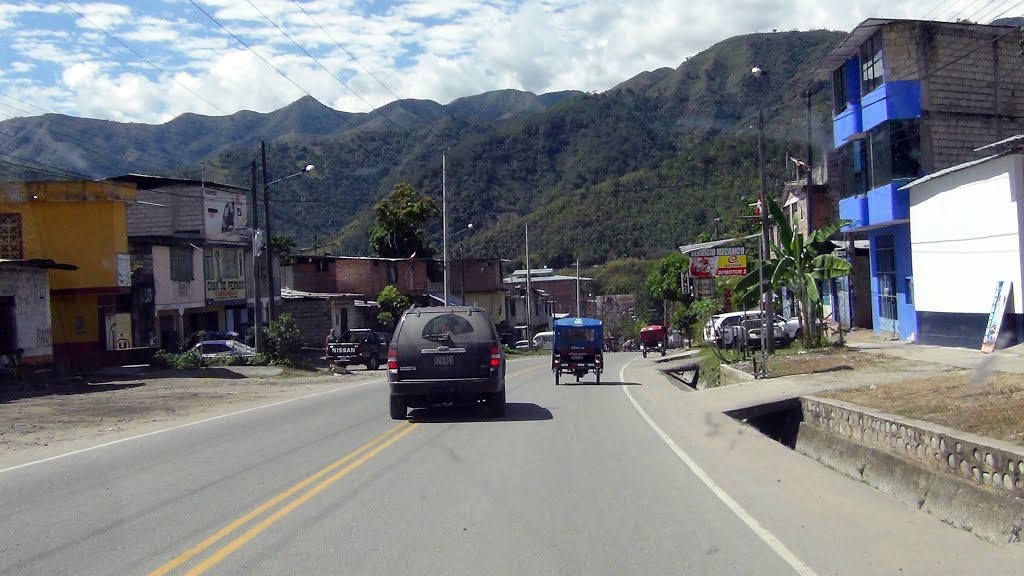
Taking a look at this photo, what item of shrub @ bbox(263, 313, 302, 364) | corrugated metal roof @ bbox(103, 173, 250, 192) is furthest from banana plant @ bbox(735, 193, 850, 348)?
corrugated metal roof @ bbox(103, 173, 250, 192)

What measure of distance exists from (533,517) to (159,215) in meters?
42.6

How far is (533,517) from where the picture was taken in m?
8.84

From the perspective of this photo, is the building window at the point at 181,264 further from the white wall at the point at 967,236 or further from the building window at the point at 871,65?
the white wall at the point at 967,236

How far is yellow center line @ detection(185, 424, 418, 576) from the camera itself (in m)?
7.20

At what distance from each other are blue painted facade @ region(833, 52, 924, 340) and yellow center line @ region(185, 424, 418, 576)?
22.5 meters

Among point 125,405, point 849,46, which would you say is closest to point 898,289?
point 849,46

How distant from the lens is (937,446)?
997cm

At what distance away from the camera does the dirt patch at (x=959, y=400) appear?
10617 millimetres

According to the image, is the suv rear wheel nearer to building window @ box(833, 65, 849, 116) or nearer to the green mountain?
building window @ box(833, 65, 849, 116)

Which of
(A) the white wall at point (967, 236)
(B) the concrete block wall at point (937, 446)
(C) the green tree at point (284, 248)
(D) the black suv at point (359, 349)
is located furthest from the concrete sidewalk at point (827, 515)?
(C) the green tree at point (284, 248)

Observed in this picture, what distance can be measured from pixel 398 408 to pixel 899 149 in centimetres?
2045

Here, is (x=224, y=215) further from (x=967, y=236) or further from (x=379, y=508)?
(x=379, y=508)

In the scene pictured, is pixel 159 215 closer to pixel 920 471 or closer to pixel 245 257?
pixel 245 257

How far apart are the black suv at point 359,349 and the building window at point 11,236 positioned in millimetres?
12578
